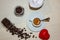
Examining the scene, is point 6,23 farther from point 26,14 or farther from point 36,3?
point 36,3

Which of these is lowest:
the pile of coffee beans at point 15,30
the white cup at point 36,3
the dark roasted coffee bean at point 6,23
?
the pile of coffee beans at point 15,30

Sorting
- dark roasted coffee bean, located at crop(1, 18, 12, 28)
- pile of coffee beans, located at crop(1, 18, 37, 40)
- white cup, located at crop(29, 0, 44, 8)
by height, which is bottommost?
pile of coffee beans, located at crop(1, 18, 37, 40)

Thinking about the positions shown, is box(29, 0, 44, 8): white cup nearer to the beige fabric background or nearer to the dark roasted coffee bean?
the beige fabric background

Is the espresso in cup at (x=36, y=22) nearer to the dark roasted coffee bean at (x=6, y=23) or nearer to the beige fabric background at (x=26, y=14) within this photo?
the beige fabric background at (x=26, y=14)

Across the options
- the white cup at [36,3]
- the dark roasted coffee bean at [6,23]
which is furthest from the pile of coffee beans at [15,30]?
the white cup at [36,3]

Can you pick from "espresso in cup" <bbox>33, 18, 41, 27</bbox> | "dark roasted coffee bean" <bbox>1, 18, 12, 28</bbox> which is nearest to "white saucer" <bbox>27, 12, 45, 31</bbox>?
"espresso in cup" <bbox>33, 18, 41, 27</bbox>

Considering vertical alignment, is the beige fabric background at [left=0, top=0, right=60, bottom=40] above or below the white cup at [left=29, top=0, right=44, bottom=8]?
below

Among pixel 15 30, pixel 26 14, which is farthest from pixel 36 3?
pixel 15 30

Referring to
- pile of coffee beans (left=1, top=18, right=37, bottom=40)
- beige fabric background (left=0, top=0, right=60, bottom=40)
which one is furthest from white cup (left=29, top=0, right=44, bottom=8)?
pile of coffee beans (left=1, top=18, right=37, bottom=40)

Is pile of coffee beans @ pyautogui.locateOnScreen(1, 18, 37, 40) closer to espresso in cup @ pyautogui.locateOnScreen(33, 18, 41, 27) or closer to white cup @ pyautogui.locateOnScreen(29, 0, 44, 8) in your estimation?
espresso in cup @ pyautogui.locateOnScreen(33, 18, 41, 27)
